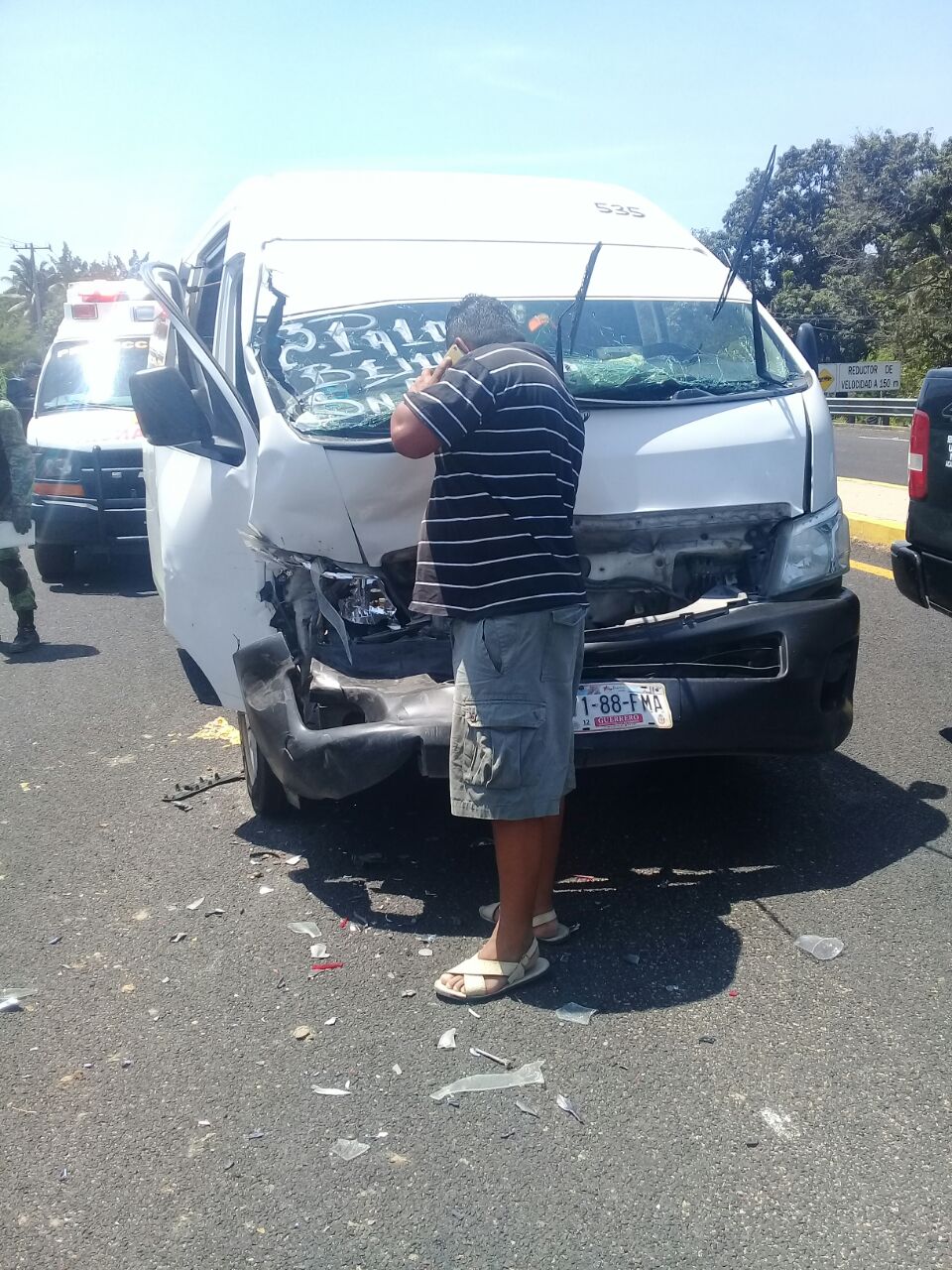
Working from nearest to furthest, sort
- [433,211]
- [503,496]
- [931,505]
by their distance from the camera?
[503,496] → [433,211] → [931,505]

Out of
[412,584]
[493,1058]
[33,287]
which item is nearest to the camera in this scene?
[493,1058]

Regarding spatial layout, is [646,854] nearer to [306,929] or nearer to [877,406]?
[306,929]

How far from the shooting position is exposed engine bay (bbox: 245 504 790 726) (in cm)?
405

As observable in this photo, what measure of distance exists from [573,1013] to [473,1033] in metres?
0.29

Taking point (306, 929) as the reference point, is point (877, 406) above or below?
above

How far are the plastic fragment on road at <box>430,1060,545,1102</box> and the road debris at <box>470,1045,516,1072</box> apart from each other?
3cm

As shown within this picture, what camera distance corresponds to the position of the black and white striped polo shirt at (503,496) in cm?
335

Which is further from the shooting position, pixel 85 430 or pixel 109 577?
pixel 109 577

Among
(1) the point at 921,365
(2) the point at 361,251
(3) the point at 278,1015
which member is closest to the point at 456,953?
(3) the point at 278,1015

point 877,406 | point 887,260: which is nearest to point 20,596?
point 877,406

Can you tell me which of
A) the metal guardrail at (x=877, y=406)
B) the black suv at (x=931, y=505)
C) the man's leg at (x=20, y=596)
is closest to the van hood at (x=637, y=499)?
the black suv at (x=931, y=505)

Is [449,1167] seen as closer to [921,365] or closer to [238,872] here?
[238,872]

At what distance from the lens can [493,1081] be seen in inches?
120

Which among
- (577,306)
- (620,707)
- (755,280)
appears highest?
(755,280)
